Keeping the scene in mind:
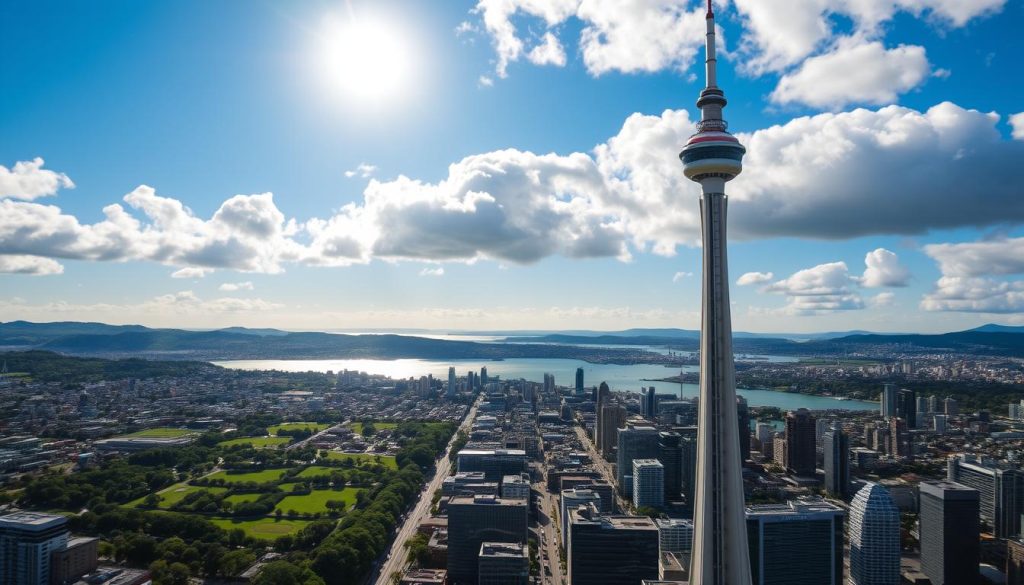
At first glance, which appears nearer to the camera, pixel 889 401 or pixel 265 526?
pixel 265 526

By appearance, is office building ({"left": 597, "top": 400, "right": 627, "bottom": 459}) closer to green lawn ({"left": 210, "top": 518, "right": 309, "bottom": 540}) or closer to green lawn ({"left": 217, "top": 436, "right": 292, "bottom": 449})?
green lawn ({"left": 210, "top": 518, "right": 309, "bottom": 540})

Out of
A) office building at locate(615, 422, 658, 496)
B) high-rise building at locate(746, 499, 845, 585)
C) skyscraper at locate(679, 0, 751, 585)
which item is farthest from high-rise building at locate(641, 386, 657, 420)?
skyscraper at locate(679, 0, 751, 585)

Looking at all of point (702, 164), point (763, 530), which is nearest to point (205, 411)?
point (763, 530)

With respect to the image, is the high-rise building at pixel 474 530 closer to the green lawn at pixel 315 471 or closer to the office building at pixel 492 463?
the office building at pixel 492 463

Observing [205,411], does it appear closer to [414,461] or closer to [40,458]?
[40,458]

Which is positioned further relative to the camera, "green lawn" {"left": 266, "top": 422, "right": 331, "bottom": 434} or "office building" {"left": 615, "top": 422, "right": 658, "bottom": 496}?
"green lawn" {"left": 266, "top": 422, "right": 331, "bottom": 434}

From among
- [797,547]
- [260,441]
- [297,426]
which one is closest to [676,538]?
[797,547]

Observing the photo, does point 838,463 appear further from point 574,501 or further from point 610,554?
point 610,554
